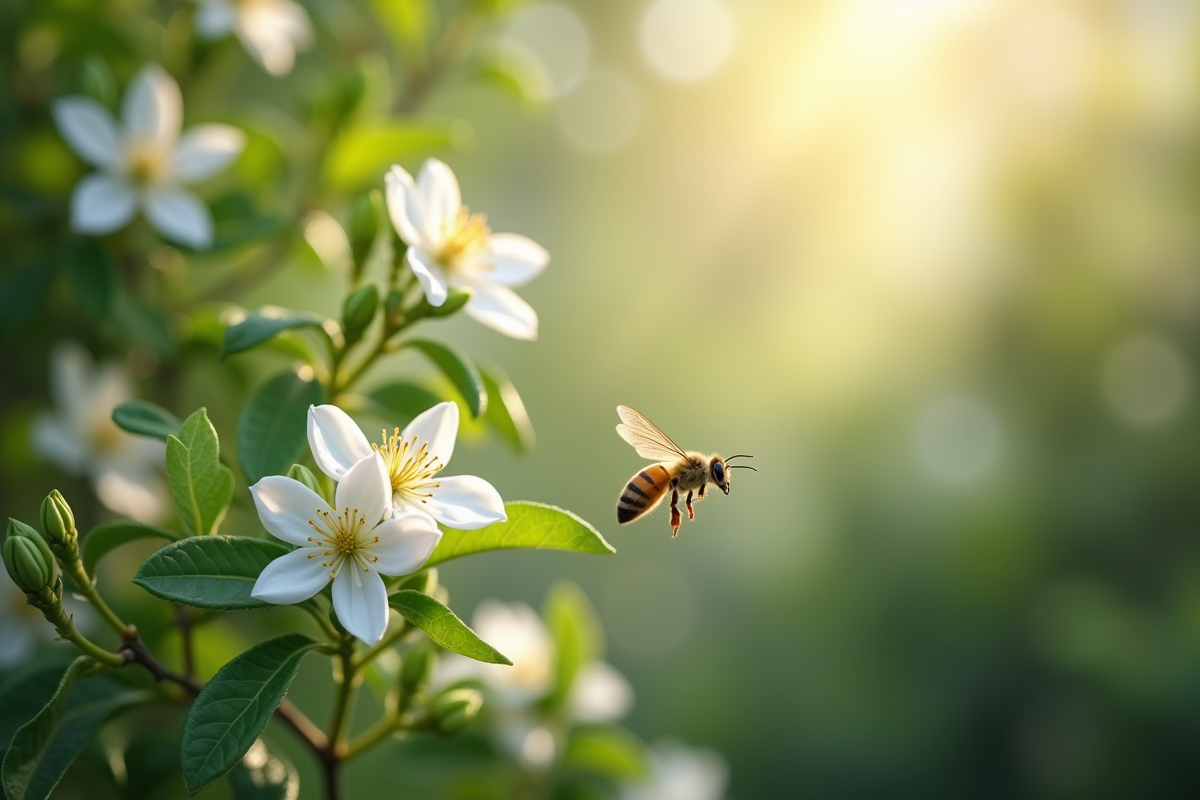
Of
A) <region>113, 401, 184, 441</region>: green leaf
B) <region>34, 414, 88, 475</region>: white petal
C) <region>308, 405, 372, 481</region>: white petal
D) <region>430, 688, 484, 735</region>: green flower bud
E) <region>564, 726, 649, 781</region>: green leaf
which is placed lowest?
<region>564, 726, 649, 781</region>: green leaf

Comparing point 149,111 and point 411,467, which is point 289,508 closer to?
point 411,467

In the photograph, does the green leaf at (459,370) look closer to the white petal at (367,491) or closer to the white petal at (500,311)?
the white petal at (500,311)

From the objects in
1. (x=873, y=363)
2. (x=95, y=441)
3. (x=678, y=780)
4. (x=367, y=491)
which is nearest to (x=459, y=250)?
(x=367, y=491)

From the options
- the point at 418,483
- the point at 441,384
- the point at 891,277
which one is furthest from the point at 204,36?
the point at 891,277

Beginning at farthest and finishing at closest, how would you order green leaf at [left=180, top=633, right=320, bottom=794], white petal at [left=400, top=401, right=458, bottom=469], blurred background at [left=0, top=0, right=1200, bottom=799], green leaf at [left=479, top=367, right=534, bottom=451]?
blurred background at [left=0, top=0, right=1200, bottom=799], green leaf at [left=479, top=367, right=534, bottom=451], white petal at [left=400, top=401, right=458, bottom=469], green leaf at [left=180, top=633, right=320, bottom=794]

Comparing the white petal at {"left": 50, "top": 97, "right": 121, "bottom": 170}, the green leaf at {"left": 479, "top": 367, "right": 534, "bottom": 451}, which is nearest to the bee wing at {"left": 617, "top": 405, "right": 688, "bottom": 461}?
the green leaf at {"left": 479, "top": 367, "right": 534, "bottom": 451}

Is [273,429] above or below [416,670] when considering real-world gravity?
above

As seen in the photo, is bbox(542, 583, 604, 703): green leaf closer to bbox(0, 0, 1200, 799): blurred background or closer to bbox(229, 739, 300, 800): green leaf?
bbox(229, 739, 300, 800): green leaf
